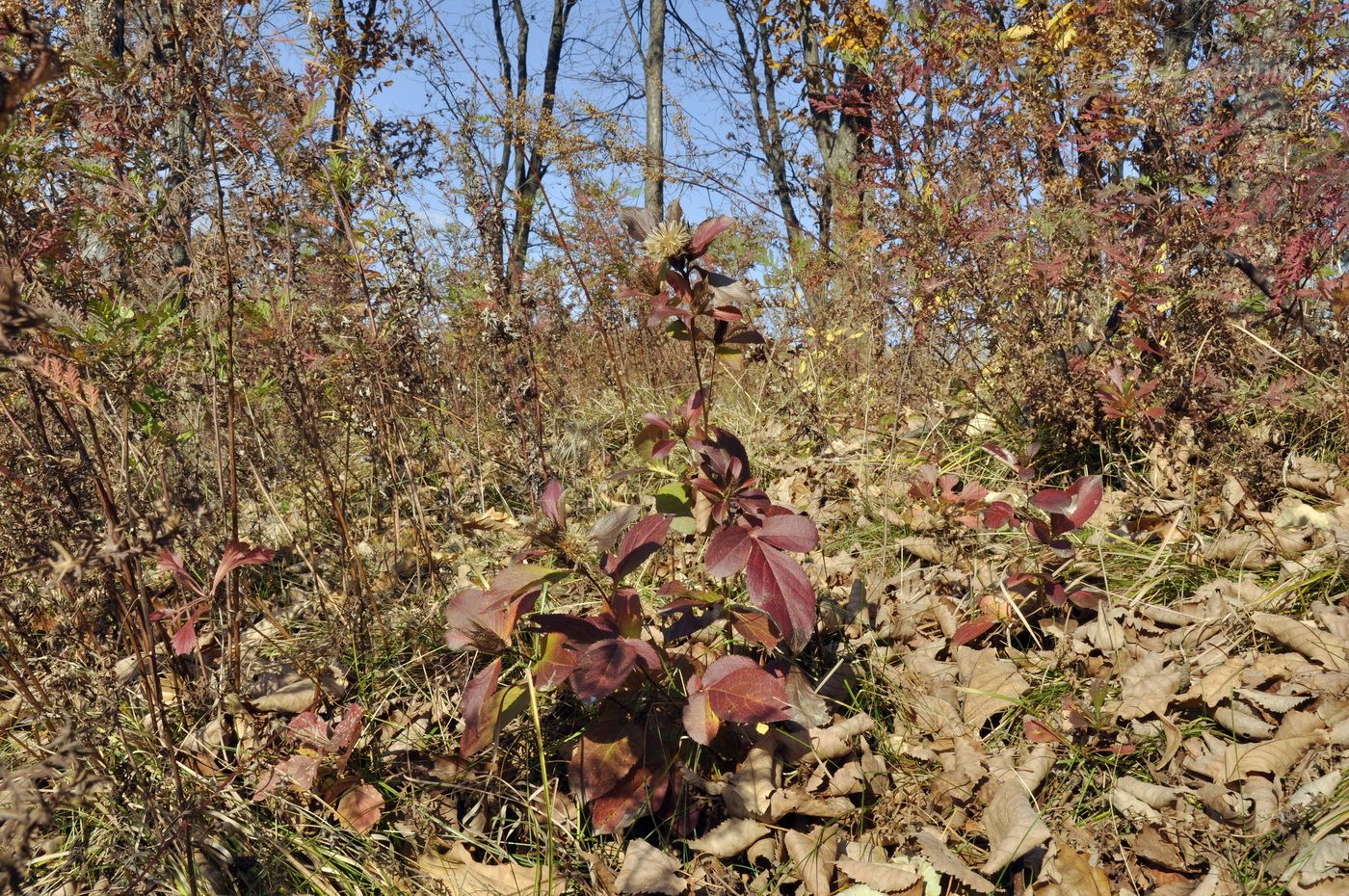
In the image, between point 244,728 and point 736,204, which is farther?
point 736,204

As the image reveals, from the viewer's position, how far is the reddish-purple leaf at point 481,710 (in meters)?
1.53

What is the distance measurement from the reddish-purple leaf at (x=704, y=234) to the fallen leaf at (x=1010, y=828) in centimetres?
127

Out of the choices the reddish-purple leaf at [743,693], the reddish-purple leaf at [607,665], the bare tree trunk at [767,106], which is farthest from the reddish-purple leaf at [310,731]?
the bare tree trunk at [767,106]

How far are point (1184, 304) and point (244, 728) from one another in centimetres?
293

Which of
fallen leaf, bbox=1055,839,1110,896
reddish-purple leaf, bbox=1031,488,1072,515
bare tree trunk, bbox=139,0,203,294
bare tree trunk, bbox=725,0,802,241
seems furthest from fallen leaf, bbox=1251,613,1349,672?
bare tree trunk, bbox=725,0,802,241

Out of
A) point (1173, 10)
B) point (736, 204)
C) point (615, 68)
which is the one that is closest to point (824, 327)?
point (736, 204)

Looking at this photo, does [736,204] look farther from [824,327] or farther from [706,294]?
[706,294]

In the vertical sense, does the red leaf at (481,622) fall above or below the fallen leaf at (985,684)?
above

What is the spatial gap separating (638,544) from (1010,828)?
36.0 inches

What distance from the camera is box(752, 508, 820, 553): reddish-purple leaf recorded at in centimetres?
148

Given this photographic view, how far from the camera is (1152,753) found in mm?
1656

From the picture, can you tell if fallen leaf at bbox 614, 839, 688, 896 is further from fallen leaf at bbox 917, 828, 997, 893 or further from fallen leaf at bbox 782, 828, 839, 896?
fallen leaf at bbox 917, 828, 997, 893

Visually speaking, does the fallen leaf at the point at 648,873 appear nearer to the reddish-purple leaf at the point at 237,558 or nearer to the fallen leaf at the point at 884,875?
the fallen leaf at the point at 884,875

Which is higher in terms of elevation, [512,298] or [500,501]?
[512,298]
